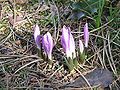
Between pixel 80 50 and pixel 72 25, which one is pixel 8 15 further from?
pixel 80 50

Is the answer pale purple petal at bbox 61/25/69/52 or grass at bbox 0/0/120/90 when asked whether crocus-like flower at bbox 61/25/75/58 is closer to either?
pale purple petal at bbox 61/25/69/52

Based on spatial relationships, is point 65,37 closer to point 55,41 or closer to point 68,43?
point 68,43

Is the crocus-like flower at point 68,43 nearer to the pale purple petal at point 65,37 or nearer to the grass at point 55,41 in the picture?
the pale purple petal at point 65,37

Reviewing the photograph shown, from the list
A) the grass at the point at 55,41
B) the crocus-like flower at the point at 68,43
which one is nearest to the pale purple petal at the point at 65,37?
the crocus-like flower at the point at 68,43

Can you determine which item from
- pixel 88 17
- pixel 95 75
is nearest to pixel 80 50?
pixel 95 75

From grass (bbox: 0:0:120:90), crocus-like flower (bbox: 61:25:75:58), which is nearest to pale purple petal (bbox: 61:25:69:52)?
crocus-like flower (bbox: 61:25:75:58)
